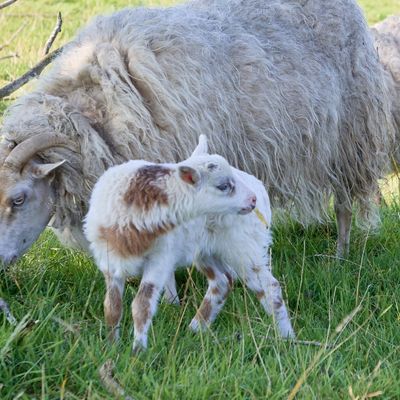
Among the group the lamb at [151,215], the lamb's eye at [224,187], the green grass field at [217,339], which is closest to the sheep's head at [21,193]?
the green grass field at [217,339]

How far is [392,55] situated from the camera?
23.3 feet

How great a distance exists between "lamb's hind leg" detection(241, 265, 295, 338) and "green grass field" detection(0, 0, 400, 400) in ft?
0.19

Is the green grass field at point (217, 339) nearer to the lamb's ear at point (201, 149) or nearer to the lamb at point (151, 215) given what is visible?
the lamb at point (151, 215)

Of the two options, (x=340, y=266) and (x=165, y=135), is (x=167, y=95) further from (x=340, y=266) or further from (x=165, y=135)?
(x=340, y=266)

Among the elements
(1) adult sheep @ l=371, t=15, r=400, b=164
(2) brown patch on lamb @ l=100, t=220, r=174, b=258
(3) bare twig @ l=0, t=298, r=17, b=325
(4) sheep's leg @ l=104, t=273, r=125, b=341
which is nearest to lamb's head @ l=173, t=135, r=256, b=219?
(2) brown patch on lamb @ l=100, t=220, r=174, b=258

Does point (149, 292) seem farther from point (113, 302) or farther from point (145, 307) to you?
point (113, 302)

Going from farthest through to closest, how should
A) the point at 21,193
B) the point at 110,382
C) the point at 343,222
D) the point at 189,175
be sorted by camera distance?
the point at 343,222 → the point at 21,193 → the point at 189,175 → the point at 110,382

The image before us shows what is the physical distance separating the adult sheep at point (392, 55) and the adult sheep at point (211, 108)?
1241 mm

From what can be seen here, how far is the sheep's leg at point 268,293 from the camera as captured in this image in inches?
147

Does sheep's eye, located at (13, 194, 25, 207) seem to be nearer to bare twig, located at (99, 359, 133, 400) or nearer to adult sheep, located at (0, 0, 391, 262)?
adult sheep, located at (0, 0, 391, 262)

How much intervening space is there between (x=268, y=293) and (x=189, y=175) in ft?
2.74

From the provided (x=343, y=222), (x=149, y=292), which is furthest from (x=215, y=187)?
(x=343, y=222)

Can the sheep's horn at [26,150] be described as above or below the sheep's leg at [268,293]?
above

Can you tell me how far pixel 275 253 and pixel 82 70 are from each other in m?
1.69
